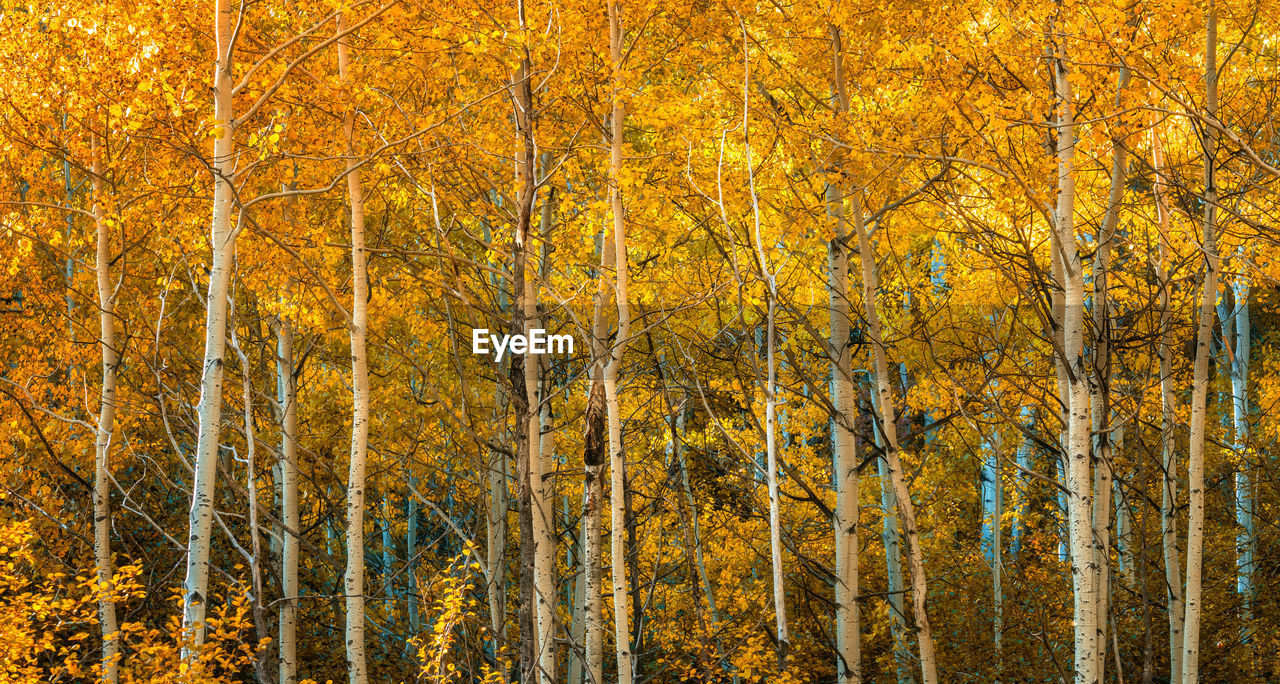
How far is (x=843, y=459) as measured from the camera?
321 inches

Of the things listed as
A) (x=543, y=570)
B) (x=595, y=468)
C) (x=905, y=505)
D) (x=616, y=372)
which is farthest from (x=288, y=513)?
(x=905, y=505)

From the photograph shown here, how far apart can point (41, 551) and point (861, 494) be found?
11.5 metres

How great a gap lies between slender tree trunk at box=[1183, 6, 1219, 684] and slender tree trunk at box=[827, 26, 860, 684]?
2.57 metres

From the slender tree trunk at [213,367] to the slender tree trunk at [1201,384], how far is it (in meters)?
7.06

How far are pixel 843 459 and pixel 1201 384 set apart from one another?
2.87 meters

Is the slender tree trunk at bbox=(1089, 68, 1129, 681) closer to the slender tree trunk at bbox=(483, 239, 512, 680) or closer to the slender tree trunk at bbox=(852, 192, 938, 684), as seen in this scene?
the slender tree trunk at bbox=(852, 192, 938, 684)

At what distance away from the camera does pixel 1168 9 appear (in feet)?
19.3

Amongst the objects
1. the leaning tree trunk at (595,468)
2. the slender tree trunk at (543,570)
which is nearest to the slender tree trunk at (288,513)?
the slender tree trunk at (543,570)

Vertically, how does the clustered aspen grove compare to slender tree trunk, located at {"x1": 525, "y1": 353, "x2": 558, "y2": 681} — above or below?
above

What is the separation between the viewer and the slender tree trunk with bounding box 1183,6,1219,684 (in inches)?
289

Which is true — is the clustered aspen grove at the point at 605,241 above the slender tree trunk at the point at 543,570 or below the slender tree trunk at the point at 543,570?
above

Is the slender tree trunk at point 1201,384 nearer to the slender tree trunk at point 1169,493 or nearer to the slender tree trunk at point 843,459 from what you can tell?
the slender tree trunk at point 1169,493

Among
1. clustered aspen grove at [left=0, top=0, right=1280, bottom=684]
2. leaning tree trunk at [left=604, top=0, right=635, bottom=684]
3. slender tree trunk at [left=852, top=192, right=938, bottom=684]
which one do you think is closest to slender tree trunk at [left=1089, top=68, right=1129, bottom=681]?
clustered aspen grove at [left=0, top=0, right=1280, bottom=684]

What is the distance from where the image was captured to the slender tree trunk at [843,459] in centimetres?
805
